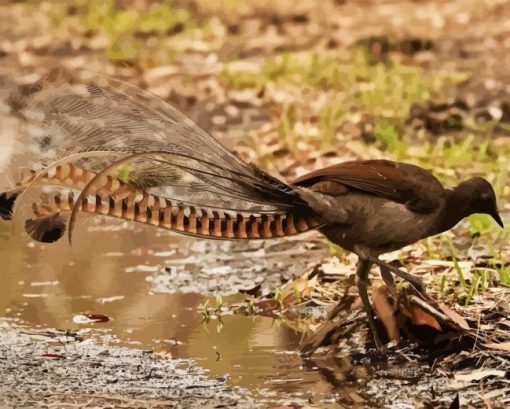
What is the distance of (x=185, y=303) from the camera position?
22.3 ft

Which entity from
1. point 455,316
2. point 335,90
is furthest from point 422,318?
point 335,90

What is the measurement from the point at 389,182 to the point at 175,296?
1708 millimetres

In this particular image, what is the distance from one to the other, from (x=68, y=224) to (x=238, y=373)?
36.8 inches

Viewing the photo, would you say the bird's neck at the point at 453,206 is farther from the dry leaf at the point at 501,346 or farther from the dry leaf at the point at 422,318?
the dry leaf at the point at 501,346

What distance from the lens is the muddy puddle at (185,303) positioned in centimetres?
552

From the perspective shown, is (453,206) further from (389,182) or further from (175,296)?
(175,296)

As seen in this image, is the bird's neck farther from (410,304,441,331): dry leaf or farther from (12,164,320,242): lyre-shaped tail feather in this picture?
(12,164,320,242): lyre-shaped tail feather

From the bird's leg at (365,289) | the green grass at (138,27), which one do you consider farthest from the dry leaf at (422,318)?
the green grass at (138,27)

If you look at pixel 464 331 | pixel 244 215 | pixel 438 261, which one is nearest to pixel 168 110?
pixel 244 215

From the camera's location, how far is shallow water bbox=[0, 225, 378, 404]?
5.65 metres

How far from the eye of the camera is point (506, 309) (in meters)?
6.10

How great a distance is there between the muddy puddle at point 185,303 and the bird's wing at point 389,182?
0.68 m

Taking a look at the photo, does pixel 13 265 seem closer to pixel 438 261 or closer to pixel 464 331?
pixel 438 261

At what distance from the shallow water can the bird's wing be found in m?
0.71
